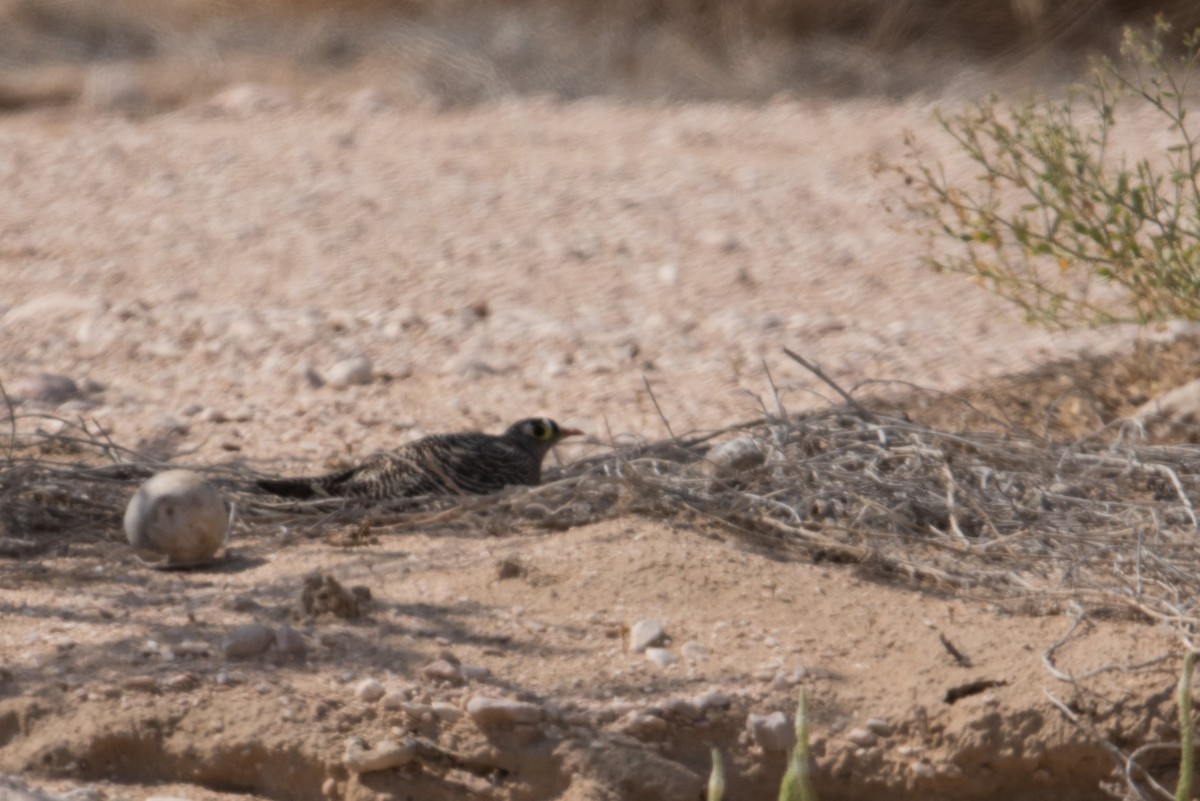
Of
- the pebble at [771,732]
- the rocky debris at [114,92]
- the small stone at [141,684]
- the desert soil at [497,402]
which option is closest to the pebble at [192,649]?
the desert soil at [497,402]

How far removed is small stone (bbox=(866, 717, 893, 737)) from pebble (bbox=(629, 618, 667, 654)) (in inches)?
16.7

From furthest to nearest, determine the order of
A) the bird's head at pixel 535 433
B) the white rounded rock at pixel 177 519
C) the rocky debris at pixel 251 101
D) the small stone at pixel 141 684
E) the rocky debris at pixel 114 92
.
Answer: the rocky debris at pixel 114 92 → the rocky debris at pixel 251 101 → the bird's head at pixel 535 433 → the white rounded rock at pixel 177 519 → the small stone at pixel 141 684

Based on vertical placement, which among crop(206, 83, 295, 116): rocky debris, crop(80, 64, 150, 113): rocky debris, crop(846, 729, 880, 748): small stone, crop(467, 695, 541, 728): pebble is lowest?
crop(846, 729, 880, 748): small stone

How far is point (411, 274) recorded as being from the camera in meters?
6.58

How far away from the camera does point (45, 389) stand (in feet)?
17.3

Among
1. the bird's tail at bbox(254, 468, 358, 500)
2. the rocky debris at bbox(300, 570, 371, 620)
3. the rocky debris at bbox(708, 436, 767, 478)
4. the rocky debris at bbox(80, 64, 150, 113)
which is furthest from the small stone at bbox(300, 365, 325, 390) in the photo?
the rocky debris at bbox(80, 64, 150, 113)

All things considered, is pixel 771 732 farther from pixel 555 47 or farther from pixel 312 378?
pixel 555 47

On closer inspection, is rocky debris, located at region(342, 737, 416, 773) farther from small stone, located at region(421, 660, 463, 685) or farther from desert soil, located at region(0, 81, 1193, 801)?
small stone, located at region(421, 660, 463, 685)

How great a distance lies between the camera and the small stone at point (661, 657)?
10.4 ft

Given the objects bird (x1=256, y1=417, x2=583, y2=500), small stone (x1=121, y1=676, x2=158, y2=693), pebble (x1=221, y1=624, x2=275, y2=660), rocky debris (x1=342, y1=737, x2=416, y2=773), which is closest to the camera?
rocky debris (x1=342, y1=737, x2=416, y2=773)

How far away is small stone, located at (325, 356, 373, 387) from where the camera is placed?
5.44 metres

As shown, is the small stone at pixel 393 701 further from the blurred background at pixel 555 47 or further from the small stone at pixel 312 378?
the blurred background at pixel 555 47

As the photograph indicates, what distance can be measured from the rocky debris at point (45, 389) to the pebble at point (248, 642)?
2.32 m

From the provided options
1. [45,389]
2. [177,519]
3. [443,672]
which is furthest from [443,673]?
[45,389]
